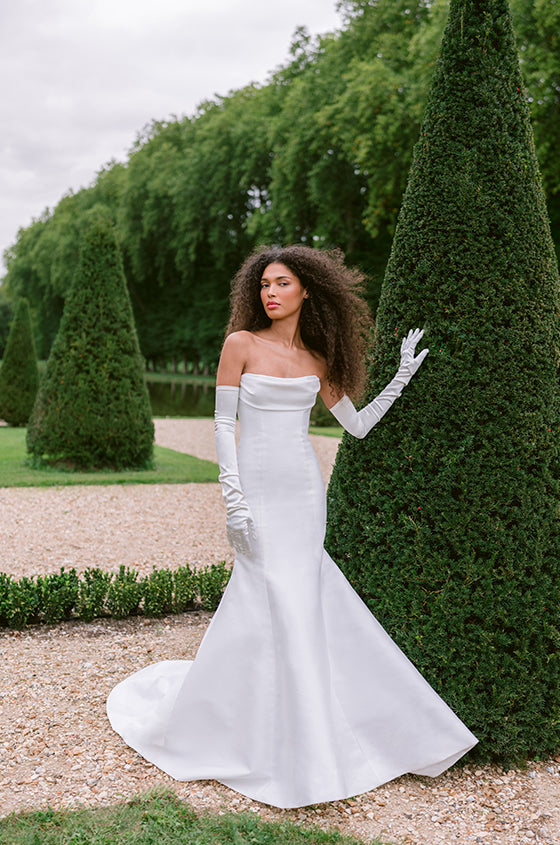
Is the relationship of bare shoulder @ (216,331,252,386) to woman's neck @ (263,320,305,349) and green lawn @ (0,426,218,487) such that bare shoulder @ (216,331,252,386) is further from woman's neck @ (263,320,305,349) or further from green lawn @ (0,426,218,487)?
green lawn @ (0,426,218,487)

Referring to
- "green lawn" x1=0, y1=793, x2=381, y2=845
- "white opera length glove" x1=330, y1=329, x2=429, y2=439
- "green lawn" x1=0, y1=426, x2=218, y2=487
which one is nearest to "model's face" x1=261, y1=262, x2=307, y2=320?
"white opera length glove" x1=330, y1=329, x2=429, y2=439

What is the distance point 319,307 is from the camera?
315 centimetres

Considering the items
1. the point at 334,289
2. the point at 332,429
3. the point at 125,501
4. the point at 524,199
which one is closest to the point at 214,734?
the point at 334,289

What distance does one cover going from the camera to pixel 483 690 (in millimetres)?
3035

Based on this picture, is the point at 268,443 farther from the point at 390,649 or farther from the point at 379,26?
the point at 379,26

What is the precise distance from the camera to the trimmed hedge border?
4.74 metres

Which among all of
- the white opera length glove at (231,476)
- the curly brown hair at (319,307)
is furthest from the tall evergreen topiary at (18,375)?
the white opera length glove at (231,476)

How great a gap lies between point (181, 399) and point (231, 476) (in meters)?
29.2

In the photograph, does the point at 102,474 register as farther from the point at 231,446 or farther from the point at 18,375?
the point at 231,446

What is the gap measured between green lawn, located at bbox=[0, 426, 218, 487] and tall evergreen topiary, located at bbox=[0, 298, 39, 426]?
4.63 metres

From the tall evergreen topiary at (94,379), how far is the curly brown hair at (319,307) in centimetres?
777

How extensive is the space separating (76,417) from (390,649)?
27.8ft

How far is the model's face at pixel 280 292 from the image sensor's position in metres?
3.00

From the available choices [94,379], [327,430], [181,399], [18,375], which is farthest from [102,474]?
[181,399]
